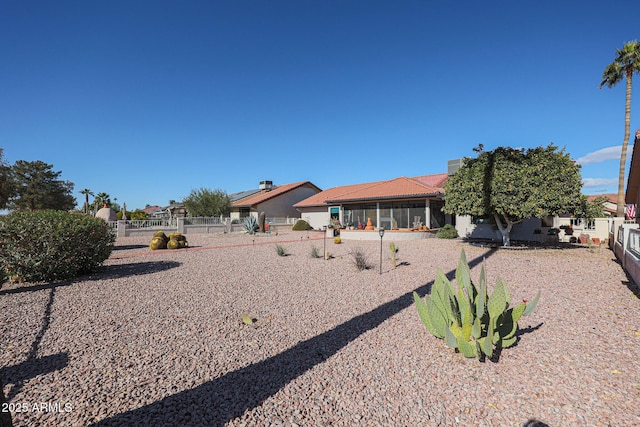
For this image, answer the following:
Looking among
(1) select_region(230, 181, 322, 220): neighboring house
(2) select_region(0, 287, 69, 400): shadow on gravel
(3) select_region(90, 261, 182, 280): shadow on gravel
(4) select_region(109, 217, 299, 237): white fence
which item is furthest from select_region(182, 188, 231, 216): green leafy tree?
(2) select_region(0, 287, 69, 400): shadow on gravel

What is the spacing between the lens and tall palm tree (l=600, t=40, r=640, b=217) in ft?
64.5

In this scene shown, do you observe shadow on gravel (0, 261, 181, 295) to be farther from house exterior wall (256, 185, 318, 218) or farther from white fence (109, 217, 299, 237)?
house exterior wall (256, 185, 318, 218)

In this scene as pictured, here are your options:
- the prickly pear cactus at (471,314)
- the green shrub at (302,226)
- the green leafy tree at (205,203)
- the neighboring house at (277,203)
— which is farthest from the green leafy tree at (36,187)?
the prickly pear cactus at (471,314)

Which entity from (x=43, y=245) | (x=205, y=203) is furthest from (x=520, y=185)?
(x=205, y=203)

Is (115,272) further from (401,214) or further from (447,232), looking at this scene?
(447,232)

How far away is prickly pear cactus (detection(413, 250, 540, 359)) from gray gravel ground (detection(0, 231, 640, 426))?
0.25 m

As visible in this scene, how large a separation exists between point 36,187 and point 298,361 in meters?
54.3

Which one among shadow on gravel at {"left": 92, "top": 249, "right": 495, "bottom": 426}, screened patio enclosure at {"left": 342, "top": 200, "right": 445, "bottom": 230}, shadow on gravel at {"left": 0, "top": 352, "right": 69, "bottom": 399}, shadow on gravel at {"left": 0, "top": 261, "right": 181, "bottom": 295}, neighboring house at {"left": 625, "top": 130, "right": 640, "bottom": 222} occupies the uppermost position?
neighboring house at {"left": 625, "top": 130, "right": 640, "bottom": 222}

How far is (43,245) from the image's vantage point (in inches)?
305

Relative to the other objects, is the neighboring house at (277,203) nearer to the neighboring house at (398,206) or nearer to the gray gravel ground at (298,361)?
the neighboring house at (398,206)

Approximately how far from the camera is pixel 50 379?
334cm

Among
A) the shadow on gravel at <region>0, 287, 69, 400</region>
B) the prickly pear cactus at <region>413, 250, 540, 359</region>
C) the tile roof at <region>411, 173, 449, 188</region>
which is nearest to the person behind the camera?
the shadow on gravel at <region>0, 287, 69, 400</region>

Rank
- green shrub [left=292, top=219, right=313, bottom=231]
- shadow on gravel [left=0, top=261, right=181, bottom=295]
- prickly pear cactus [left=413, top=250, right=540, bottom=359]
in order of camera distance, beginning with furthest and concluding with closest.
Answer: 1. green shrub [left=292, top=219, right=313, bottom=231]
2. shadow on gravel [left=0, top=261, right=181, bottom=295]
3. prickly pear cactus [left=413, top=250, right=540, bottom=359]

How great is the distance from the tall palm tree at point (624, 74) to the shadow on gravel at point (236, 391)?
81.6ft
